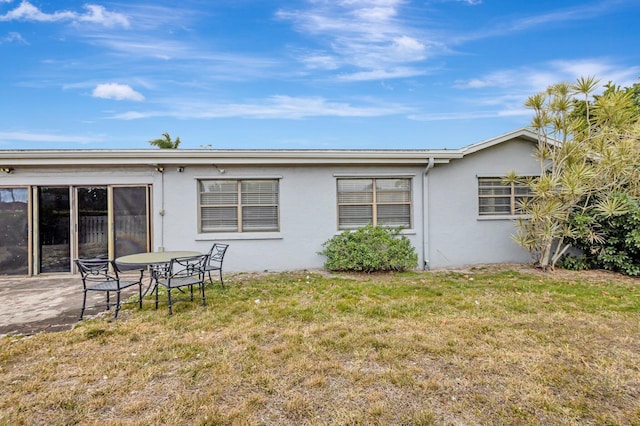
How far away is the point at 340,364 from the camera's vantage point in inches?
128

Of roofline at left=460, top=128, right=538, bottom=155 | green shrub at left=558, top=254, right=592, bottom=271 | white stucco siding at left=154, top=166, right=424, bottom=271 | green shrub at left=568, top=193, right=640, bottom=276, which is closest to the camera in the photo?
green shrub at left=568, top=193, right=640, bottom=276

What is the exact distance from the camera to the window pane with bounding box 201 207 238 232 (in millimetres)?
8148

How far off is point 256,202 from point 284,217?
31.8 inches

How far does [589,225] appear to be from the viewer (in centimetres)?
774

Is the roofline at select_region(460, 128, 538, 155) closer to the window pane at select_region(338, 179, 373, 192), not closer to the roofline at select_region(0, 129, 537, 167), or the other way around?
the roofline at select_region(0, 129, 537, 167)

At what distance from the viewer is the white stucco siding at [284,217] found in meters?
7.94

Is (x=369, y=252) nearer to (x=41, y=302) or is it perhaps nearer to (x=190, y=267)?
(x=190, y=267)

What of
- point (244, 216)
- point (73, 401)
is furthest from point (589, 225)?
point (73, 401)

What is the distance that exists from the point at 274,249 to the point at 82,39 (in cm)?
913

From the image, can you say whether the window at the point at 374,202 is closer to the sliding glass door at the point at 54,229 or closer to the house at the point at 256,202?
the house at the point at 256,202

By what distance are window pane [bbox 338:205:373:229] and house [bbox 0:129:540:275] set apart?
0.03m

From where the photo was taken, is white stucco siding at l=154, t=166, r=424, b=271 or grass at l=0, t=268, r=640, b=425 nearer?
grass at l=0, t=268, r=640, b=425

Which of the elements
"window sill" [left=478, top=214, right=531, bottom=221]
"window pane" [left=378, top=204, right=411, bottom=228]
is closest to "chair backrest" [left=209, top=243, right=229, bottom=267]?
"window pane" [left=378, top=204, right=411, bottom=228]

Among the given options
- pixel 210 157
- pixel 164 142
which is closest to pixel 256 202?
pixel 210 157
